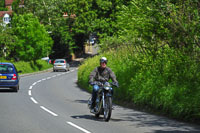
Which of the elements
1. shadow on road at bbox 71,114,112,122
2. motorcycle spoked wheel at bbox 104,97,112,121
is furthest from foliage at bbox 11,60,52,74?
motorcycle spoked wheel at bbox 104,97,112,121

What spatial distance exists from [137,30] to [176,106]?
15.8 ft

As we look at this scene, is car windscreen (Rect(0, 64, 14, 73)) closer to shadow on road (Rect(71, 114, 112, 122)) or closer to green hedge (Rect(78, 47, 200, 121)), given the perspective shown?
green hedge (Rect(78, 47, 200, 121))

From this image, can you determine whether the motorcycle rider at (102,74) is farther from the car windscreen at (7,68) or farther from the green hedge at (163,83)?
the car windscreen at (7,68)

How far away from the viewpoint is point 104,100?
1113cm

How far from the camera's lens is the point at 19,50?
169ft

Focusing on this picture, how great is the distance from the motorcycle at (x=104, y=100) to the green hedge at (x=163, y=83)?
187 centimetres

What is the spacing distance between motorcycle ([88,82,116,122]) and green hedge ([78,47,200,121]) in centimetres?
187

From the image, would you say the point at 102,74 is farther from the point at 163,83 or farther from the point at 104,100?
the point at 163,83

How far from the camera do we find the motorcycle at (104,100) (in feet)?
35.3

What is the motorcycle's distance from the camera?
35.3 feet

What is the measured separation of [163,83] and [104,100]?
9.99 ft

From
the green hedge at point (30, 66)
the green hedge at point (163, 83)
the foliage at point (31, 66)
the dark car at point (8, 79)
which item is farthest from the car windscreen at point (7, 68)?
the foliage at point (31, 66)

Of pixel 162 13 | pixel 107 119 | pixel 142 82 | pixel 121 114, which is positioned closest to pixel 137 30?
pixel 142 82

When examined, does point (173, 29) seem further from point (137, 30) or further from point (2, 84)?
point (2, 84)
